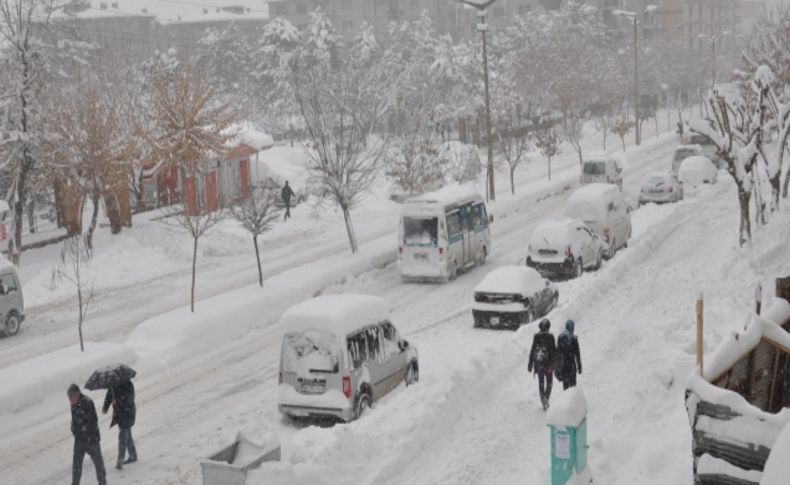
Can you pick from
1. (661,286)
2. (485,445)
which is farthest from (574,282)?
(485,445)

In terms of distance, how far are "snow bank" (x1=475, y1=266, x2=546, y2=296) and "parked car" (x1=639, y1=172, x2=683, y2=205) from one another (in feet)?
58.6

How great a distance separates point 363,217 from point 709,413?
34.6 metres

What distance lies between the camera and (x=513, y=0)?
13225cm

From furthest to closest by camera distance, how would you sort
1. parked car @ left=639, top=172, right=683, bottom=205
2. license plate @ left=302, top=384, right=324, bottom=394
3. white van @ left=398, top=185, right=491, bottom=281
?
parked car @ left=639, top=172, right=683, bottom=205 < white van @ left=398, top=185, right=491, bottom=281 < license plate @ left=302, top=384, right=324, bottom=394

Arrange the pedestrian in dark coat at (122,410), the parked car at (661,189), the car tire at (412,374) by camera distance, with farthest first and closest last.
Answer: the parked car at (661,189) < the car tire at (412,374) < the pedestrian in dark coat at (122,410)

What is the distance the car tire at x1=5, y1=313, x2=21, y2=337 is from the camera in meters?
24.0

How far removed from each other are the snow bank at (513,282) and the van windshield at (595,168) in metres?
22.5

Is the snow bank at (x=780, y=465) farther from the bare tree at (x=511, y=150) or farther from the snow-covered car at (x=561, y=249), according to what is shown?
the bare tree at (x=511, y=150)

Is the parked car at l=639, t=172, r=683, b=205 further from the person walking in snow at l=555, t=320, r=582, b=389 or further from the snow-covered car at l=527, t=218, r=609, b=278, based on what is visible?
the person walking in snow at l=555, t=320, r=582, b=389

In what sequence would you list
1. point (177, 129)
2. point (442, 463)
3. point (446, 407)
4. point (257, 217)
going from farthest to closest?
point (177, 129), point (257, 217), point (446, 407), point (442, 463)

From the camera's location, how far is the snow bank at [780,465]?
5.44m

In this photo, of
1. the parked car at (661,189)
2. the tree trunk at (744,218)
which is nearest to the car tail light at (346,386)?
the tree trunk at (744,218)

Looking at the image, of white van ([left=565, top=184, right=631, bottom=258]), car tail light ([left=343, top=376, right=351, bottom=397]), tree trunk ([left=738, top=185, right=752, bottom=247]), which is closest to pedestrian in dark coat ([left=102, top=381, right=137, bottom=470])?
car tail light ([left=343, top=376, right=351, bottom=397])

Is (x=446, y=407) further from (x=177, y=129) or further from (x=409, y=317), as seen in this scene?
(x=177, y=129)
